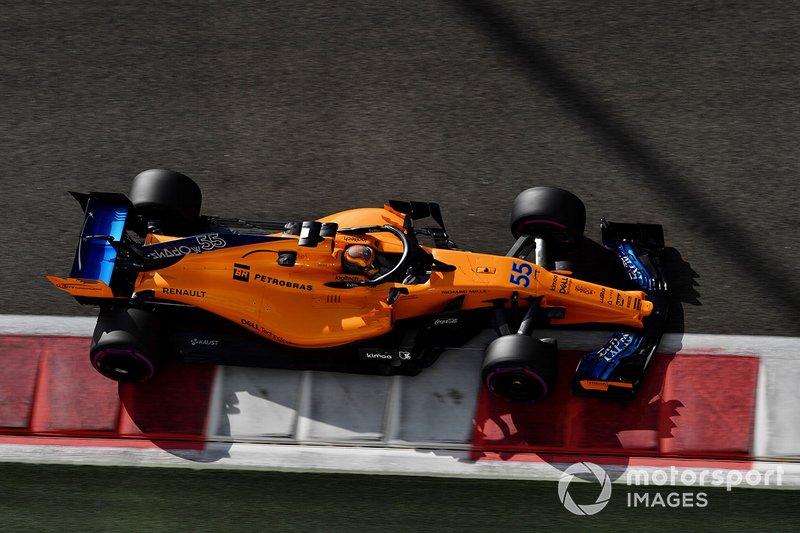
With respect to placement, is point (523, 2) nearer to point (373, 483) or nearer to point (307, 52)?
point (307, 52)

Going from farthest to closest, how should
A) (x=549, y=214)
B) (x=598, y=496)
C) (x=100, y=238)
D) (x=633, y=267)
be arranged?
(x=633, y=267) < (x=549, y=214) < (x=100, y=238) < (x=598, y=496)

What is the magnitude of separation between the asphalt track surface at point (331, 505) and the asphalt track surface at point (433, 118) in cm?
171

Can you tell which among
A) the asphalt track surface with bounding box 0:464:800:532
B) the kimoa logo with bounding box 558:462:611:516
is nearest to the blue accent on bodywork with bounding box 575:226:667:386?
the kimoa logo with bounding box 558:462:611:516

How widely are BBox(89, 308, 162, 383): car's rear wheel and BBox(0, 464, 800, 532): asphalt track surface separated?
2.81 feet

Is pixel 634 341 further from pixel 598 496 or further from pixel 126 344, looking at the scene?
pixel 126 344

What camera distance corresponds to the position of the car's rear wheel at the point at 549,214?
324 inches

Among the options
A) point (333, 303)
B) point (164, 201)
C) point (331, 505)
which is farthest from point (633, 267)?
point (164, 201)

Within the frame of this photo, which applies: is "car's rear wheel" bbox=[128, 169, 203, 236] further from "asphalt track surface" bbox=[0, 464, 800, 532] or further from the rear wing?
"asphalt track surface" bbox=[0, 464, 800, 532]

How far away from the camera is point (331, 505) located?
24.6ft

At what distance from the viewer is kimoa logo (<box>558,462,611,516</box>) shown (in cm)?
743

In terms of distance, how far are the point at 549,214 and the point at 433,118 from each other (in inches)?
87.3

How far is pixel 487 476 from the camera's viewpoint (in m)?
7.64

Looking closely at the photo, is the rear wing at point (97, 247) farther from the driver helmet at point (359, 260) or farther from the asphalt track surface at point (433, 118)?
the driver helmet at point (359, 260)

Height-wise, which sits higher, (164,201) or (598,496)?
(164,201)
